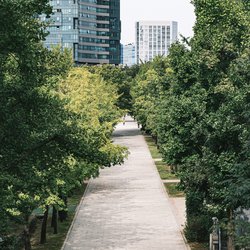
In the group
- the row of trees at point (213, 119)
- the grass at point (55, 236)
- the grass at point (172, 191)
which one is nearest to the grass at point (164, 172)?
the grass at point (172, 191)

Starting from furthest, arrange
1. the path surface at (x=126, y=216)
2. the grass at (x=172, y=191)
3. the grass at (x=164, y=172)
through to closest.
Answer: the grass at (x=164, y=172) → the grass at (x=172, y=191) → the path surface at (x=126, y=216)

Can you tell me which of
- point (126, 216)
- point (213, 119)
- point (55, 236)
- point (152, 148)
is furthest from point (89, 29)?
point (213, 119)

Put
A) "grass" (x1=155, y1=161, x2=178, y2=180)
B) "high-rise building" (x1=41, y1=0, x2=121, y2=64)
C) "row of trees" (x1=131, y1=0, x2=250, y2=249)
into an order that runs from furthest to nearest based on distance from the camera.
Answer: "high-rise building" (x1=41, y1=0, x2=121, y2=64), "grass" (x1=155, y1=161, x2=178, y2=180), "row of trees" (x1=131, y1=0, x2=250, y2=249)

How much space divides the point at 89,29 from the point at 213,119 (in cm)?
14838

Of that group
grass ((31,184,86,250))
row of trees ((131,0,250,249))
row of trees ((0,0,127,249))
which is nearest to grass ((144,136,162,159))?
grass ((31,184,86,250))

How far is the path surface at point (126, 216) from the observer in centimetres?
2378

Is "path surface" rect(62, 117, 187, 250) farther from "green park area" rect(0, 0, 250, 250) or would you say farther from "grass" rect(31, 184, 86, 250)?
"green park area" rect(0, 0, 250, 250)

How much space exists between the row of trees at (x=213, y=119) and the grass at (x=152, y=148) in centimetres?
2666

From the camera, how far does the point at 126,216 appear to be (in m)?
29.3

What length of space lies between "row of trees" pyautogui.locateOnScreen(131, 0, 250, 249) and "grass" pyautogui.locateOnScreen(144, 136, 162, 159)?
26661mm

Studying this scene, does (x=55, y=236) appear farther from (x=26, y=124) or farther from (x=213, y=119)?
(x=26, y=124)

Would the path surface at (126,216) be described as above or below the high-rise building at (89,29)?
below

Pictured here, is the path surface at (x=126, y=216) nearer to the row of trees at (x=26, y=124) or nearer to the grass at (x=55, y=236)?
the grass at (x=55, y=236)

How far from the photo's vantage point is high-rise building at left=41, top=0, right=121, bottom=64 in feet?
515
